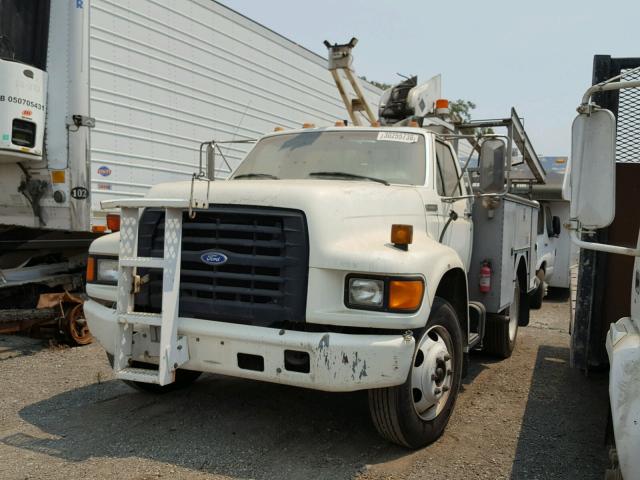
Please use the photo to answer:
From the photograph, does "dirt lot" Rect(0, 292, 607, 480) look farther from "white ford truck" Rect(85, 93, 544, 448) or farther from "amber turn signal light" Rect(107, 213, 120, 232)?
"amber turn signal light" Rect(107, 213, 120, 232)

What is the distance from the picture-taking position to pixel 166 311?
11.3ft

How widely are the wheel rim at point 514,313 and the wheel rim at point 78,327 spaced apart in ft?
14.7

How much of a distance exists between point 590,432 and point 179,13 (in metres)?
6.73

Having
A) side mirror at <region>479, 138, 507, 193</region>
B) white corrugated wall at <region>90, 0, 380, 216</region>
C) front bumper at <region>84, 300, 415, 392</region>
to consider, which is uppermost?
white corrugated wall at <region>90, 0, 380, 216</region>

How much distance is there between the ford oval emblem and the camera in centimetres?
351

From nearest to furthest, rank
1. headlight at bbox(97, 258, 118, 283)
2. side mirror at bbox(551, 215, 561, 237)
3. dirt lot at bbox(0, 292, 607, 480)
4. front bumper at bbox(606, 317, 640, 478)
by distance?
front bumper at bbox(606, 317, 640, 478) → dirt lot at bbox(0, 292, 607, 480) → headlight at bbox(97, 258, 118, 283) → side mirror at bbox(551, 215, 561, 237)

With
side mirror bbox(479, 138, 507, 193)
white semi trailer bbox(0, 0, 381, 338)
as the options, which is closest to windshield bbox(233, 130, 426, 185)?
side mirror bbox(479, 138, 507, 193)

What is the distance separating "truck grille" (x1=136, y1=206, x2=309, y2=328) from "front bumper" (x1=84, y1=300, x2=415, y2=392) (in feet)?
0.31

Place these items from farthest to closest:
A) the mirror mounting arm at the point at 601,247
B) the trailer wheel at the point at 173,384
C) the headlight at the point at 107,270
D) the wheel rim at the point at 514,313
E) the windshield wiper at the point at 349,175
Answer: the wheel rim at the point at 514,313 < the trailer wheel at the point at 173,384 < the windshield wiper at the point at 349,175 < the headlight at the point at 107,270 < the mirror mounting arm at the point at 601,247

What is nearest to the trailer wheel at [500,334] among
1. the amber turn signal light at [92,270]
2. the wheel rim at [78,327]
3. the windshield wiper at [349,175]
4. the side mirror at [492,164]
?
the side mirror at [492,164]

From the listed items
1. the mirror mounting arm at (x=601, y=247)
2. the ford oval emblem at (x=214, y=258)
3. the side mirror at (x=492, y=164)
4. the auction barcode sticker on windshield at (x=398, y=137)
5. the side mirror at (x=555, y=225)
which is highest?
the auction barcode sticker on windshield at (x=398, y=137)

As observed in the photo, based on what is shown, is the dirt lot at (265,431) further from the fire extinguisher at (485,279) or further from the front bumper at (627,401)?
the front bumper at (627,401)

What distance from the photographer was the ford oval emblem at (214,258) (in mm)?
3510

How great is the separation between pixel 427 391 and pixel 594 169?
1.69m
